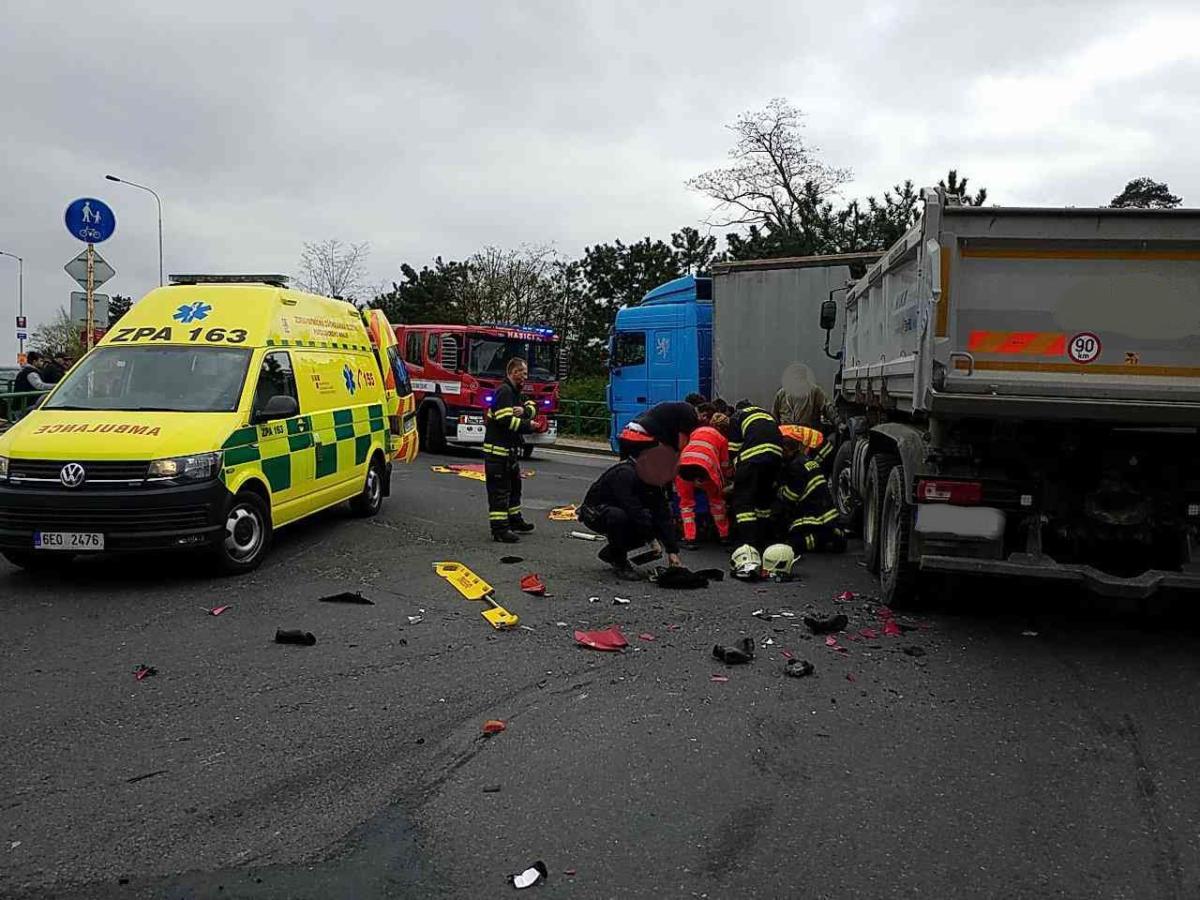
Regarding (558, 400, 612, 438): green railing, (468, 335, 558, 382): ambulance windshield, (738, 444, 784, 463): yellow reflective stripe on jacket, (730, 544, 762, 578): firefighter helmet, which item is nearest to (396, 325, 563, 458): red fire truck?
(468, 335, 558, 382): ambulance windshield

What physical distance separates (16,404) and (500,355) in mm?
9086

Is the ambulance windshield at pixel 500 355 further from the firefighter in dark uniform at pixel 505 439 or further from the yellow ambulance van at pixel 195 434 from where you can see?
the firefighter in dark uniform at pixel 505 439

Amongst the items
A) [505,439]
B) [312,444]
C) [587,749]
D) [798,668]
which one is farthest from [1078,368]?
[312,444]

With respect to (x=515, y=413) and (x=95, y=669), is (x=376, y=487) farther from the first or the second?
(x=95, y=669)

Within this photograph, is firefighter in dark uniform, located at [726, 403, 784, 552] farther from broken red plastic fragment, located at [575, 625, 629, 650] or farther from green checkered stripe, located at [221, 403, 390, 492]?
green checkered stripe, located at [221, 403, 390, 492]

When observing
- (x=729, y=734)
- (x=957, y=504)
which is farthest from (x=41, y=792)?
(x=957, y=504)

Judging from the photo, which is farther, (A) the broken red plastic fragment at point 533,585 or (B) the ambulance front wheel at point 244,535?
(B) the ambulance front wheel at point 244,535

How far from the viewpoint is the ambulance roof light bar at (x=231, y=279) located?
9.21 m

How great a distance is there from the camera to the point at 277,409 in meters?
7.36

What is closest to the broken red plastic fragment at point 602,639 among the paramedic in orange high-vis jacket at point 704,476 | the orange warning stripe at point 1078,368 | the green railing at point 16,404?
the orange warning stripe at point 1078,368

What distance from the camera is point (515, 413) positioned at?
336 inches

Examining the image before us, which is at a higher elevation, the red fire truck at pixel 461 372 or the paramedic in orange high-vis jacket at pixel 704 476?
the red fire truck at pixel 461 372

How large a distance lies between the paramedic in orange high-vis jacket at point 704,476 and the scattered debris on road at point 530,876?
5.58m

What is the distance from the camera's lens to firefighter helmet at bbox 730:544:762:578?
7348 mm
